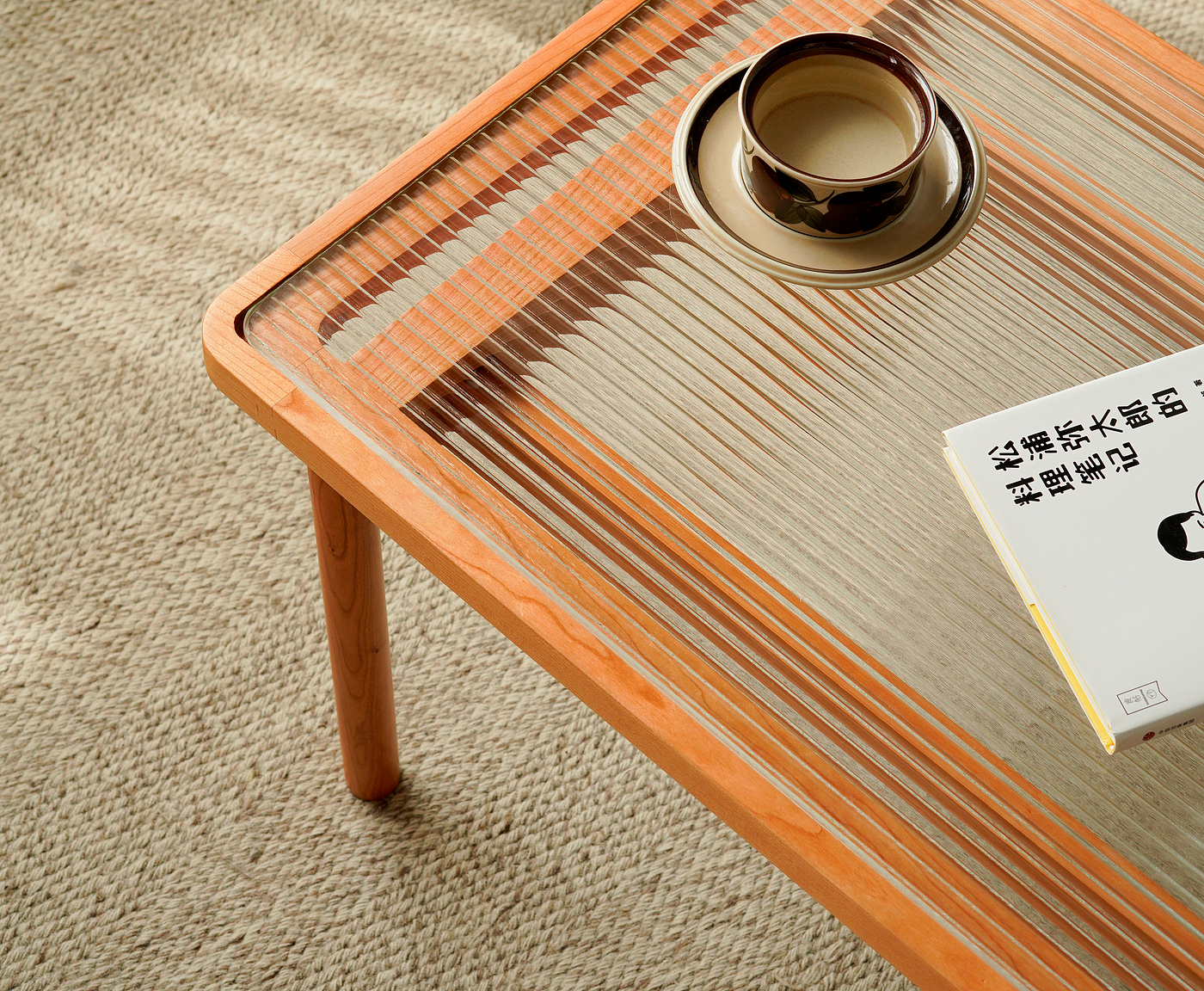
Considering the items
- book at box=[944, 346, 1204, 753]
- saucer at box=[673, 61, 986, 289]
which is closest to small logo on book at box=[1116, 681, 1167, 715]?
book at box=[944, 346, 1204, 753]

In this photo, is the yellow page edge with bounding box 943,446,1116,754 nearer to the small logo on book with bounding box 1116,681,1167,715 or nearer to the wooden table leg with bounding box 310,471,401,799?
the small logo on book with bounding box 1116,681,1167,715

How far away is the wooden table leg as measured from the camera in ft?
2.54

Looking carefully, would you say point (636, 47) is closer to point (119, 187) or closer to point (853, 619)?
point (853, 619)

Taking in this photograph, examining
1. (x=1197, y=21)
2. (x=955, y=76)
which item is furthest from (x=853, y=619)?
(x=1197, y=21)

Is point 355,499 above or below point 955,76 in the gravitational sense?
below

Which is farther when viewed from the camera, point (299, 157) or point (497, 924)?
point (299, 157)

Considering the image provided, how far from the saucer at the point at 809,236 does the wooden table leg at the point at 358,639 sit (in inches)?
11.3

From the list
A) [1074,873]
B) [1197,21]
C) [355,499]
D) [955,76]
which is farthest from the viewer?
[1197,21]

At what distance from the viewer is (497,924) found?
1007mm

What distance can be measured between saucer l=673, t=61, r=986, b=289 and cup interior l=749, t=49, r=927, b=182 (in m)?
0.03

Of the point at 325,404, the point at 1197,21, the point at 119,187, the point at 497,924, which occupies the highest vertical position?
the point at 325,404

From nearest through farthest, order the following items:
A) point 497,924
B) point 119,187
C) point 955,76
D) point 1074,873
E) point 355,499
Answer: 1. point 1074,873
2. point 355,499
3. point 955,76
4. point 497,924
5. point 119,187

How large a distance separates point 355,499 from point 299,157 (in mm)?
846

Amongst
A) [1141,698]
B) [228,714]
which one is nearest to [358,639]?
[228,714]
